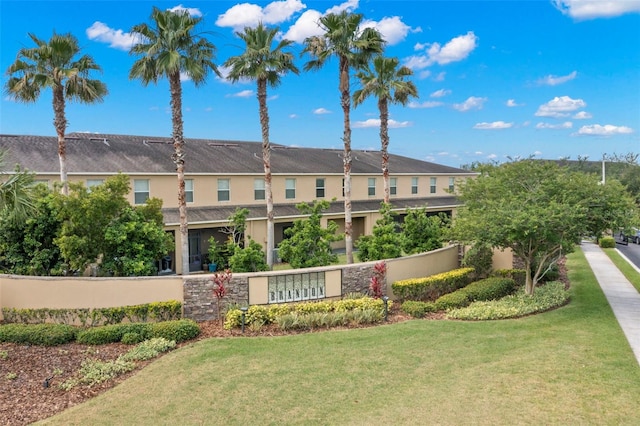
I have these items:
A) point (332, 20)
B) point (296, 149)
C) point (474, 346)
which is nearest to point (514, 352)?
point (474, 346)

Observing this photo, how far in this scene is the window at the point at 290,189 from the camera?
30516 mm

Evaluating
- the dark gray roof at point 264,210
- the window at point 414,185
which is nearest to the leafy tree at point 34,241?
the dark gray roof at point 264,210

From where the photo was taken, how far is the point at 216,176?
27328 millimetres

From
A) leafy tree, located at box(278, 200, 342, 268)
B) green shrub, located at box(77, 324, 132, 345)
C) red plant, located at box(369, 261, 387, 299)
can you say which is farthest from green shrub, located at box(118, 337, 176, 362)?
red plant, located at box(369, 261, 387, 299)

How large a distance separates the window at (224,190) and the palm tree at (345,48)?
30.3 feet

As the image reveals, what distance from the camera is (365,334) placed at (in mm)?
13484

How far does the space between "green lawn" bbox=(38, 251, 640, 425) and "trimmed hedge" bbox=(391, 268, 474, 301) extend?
130 inches

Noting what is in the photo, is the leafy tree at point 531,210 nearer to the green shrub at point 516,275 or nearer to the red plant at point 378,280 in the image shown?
the green shrub at point 516,275

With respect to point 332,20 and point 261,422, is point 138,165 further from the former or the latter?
point 261,422

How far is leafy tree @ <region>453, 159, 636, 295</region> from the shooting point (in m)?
15.0

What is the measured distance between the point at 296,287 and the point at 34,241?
360 inches

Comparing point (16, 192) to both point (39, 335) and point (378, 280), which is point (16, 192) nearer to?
point (39, 335)

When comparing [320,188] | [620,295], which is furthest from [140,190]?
[620,295]

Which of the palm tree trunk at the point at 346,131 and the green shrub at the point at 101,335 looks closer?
the green shrub at the point at 101,335
